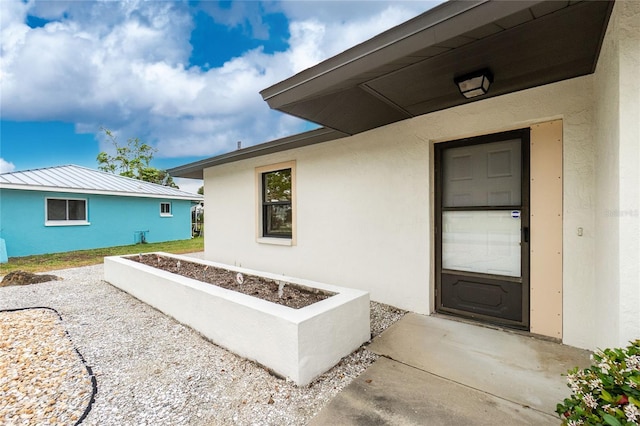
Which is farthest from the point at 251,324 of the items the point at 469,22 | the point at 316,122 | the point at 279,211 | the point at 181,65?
the point at 181,65

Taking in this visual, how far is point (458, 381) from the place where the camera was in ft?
7.50

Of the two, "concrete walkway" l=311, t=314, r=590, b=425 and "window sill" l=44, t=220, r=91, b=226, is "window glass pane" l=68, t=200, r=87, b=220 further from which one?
"concrete walkway" l=311, t=314, r=590, b=425

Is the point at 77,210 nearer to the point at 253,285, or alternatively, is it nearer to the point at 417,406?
the point at 253,285

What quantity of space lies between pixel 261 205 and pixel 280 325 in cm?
406

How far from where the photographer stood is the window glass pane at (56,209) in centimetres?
1037

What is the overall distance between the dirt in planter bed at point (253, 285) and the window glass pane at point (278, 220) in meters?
1.63

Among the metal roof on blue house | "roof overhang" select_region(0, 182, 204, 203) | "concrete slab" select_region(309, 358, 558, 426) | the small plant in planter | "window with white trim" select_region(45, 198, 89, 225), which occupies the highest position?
the metal roof on blue house

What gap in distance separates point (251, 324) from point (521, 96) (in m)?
3.77

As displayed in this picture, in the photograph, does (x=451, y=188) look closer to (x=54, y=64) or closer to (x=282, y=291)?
(x=282, y=291)

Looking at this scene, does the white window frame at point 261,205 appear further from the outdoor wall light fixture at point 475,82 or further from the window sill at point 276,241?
the outdoor wall light fixture at point 475,82

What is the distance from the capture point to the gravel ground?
1926mm

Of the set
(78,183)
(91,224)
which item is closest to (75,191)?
(78,183)

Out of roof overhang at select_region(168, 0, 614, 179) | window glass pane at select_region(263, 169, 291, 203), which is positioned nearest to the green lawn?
window glass pane at select_region(263, 169, 291, 203)

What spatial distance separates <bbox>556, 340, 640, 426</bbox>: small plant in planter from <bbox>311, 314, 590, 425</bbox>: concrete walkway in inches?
31.4
